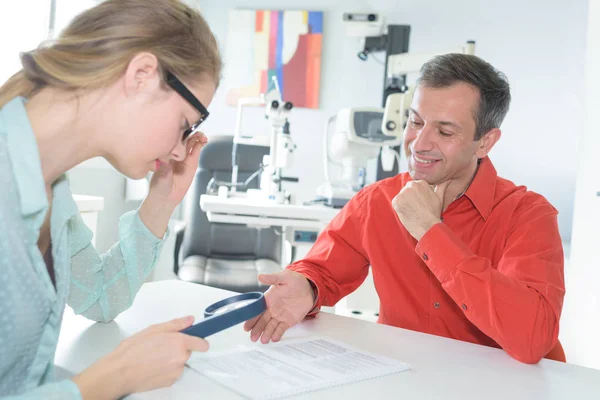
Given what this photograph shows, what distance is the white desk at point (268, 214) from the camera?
2.64 meters

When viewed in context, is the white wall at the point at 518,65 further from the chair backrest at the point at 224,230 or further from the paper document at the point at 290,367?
the paper document at the point at 290,367

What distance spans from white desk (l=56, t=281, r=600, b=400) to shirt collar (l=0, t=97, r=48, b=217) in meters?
0.28

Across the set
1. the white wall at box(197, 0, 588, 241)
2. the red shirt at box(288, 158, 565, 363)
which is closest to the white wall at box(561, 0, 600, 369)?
the white wall at box(197, 0, 588, 241)

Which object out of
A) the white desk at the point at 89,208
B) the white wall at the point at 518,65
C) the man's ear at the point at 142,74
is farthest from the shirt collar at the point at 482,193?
the white wall at the point at 518,65

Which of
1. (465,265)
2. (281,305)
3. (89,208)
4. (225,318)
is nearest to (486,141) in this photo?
(465,265)

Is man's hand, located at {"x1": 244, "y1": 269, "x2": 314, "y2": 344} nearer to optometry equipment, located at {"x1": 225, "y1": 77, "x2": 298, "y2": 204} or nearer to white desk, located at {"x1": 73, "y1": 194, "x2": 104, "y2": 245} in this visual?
white desk, located at {"x1": 73, "y1": 194, "x2": 104, "y2": 245}

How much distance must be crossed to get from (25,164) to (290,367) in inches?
19.0

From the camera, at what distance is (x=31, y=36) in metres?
3.21

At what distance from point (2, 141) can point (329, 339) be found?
2.13 feet

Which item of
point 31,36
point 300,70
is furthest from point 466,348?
point 300,70

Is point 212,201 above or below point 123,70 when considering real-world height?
below

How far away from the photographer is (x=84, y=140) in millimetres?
896

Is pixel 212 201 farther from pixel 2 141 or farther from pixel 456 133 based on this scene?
pixel 2 141

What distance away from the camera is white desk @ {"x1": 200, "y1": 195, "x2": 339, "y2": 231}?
2639mm
